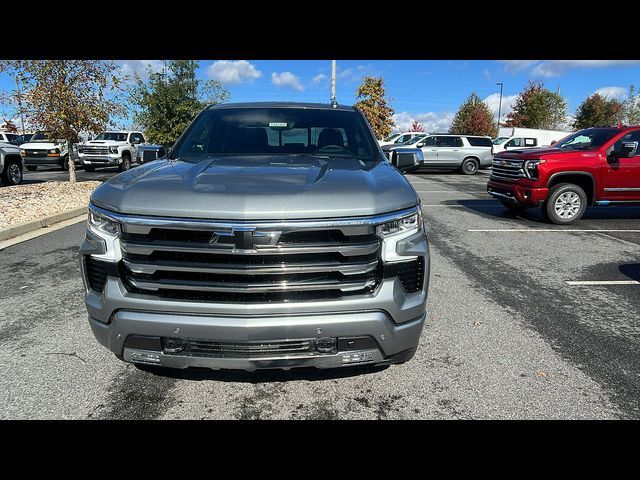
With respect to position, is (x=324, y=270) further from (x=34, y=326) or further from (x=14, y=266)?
(x=14, y=266)

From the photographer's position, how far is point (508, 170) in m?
9.28

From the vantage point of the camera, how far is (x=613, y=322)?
13.1 ft

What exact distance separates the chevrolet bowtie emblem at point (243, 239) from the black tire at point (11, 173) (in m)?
14.3

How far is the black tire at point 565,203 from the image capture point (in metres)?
8.59

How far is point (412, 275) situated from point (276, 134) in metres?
1.96

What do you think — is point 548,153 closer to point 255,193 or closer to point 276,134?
point 276,134

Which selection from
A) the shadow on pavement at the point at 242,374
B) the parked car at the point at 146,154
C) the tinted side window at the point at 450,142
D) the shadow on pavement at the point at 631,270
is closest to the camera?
the shadow on pavement at the point at 242,374

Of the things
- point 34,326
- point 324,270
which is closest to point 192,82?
point 34,326

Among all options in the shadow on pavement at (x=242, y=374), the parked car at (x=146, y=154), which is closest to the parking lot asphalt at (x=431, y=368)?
the shadow on pavement at (x=242, y=374)

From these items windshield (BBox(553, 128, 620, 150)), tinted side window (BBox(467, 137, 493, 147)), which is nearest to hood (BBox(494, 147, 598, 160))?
windshield (BBox(553, 128, 620, 150))

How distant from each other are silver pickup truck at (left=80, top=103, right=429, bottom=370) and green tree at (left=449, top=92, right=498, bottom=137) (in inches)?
2028

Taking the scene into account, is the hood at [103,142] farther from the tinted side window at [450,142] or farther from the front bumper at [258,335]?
the front bumper at [258,335]

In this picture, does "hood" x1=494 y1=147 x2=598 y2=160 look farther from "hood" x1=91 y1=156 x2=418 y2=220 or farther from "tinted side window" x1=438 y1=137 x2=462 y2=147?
"tinted side window" x1=438 y1=137 x2=462 y2=147
